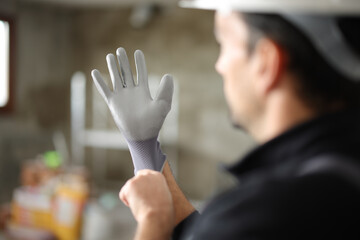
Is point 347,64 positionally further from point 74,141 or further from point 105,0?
point 74,141

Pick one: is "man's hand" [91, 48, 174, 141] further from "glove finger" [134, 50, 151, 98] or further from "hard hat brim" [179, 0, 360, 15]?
"hard hat brim" [179, 0, 360, 15]

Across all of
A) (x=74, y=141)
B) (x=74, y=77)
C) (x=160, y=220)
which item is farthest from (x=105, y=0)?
(x=160, y=220)

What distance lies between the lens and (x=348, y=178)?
0.31 meters

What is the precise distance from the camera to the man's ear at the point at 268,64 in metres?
0.35

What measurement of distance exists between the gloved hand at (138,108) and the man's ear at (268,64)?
0.14 meters

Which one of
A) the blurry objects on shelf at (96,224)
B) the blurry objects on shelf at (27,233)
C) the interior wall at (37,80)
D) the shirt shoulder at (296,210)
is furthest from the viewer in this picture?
the interior wall at (37,80)

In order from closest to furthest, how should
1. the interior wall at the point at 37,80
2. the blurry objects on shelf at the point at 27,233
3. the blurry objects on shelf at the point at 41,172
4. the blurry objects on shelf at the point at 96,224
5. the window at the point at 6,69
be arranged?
the blurry objects on shelf at the point at 27,233
the blurry objects on shelf at the point at 96,224
the blurry objects on shelf at the point at 41,172
the interior wall at the point at 37,80
the window at the point at 6,69

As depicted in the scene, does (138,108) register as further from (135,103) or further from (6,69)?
(6,69)

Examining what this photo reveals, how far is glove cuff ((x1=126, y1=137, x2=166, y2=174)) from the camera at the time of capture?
1.59 ft

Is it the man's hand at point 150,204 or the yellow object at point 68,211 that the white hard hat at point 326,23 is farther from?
the yellow object at point 68,211

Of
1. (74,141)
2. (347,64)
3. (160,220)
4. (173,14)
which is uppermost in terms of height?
(173,14)

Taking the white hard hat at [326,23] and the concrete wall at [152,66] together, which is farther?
the concrete wall at [152,66]

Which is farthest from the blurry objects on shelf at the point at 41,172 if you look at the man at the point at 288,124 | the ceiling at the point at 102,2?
the man at the point at 288,124

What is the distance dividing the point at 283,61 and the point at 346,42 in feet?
0.16
